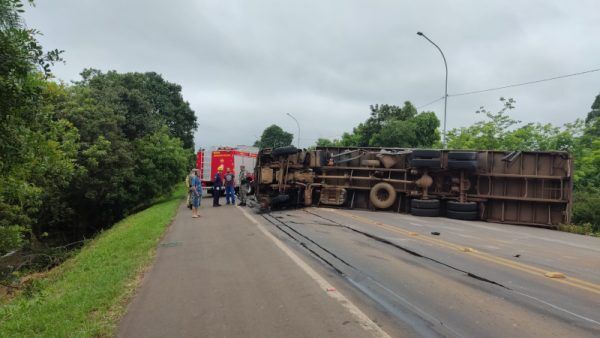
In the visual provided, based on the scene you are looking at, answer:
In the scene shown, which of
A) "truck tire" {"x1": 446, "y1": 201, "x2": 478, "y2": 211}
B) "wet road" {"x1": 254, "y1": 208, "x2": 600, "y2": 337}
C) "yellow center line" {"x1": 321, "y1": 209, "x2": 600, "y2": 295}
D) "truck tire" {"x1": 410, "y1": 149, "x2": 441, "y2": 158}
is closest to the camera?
"wet road" {"x1": 254, "y1": 208, "x2": 600, "y2": 337}

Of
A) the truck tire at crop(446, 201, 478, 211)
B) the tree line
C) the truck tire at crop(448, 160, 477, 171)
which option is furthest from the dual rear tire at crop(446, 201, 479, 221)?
the tree line

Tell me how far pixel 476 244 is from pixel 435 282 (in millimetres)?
3880

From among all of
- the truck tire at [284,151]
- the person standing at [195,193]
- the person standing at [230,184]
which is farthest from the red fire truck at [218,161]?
the person standing at [195,193]

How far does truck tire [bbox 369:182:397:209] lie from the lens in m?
17.1

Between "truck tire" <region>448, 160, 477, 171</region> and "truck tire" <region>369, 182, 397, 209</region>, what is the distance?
2411 mm

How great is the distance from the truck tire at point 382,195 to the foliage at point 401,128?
2175 cm

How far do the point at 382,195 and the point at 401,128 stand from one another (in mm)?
22921

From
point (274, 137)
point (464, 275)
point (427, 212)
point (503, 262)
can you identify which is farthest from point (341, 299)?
point (274, 137)

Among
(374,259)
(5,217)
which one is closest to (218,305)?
(374,259)

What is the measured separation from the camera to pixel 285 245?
9.55 metres

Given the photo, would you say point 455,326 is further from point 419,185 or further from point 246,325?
point 419,185

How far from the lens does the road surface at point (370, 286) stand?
188 inches

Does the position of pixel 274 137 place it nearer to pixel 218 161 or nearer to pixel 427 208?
pixel 218 161

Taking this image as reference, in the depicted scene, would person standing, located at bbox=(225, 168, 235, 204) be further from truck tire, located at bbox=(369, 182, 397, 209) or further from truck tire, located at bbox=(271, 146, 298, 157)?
truck tire, located at bbox=(369, 182, 397, 209)
